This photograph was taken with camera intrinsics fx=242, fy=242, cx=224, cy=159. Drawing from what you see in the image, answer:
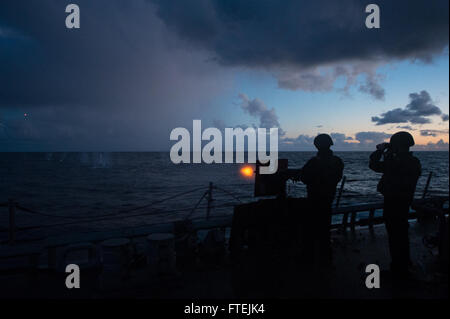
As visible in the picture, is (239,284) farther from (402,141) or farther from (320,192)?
(402,141)

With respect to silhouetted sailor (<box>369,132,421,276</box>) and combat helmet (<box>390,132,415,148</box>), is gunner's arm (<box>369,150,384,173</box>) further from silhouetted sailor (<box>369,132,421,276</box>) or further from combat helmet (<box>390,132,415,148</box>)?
combat helmet (<box>390,132,415,148</box>)

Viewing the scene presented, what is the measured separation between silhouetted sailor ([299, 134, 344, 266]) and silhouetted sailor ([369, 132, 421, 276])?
61 cm

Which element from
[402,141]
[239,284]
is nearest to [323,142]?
[402,141]

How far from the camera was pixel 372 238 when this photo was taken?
5.50 meters

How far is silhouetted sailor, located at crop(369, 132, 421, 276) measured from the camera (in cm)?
340

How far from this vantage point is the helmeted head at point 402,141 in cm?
342

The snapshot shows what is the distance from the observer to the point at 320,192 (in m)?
3.88

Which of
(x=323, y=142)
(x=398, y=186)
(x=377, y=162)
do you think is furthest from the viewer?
(x=323, y=142)

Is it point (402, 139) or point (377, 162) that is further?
point (377, 162)

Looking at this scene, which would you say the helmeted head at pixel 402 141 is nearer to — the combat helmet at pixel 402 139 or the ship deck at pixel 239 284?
the combat helmet at pixel 402 139

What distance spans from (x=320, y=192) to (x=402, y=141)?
1336mm

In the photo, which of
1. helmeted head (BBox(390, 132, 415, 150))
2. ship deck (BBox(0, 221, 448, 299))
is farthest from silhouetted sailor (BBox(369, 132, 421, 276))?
ship deck (BBox(0, 221, 448, 299))

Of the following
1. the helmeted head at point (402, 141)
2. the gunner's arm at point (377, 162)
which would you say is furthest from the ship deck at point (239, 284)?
the helmeted head at point (402, 141)
